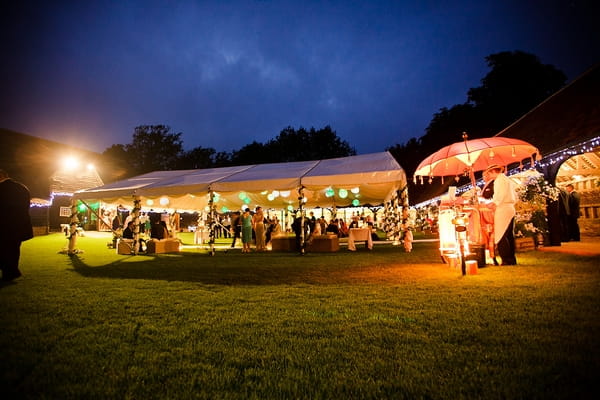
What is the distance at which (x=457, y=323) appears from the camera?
8.96ft

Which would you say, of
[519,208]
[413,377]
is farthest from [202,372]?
[519,208]

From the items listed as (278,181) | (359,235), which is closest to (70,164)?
(278,181)

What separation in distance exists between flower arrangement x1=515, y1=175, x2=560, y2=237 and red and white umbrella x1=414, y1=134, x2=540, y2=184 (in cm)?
168

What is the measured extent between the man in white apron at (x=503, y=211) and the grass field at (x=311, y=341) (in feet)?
4.39

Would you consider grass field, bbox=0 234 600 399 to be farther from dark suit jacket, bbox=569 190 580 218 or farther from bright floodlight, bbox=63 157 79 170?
bright floodlight, bbox=63 157 79 170

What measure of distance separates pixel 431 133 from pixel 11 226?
126ft

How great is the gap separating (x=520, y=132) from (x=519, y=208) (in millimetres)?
6652

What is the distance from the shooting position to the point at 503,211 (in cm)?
588

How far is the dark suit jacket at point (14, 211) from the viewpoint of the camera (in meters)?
5.65

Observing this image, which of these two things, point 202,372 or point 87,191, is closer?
point 202,372

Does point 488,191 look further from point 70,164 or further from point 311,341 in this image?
point 70,164

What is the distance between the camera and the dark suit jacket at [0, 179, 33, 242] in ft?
18.5

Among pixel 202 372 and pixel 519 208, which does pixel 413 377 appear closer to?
pixel 202 372

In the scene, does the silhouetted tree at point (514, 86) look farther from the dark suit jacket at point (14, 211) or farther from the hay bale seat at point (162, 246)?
the dark suit jacket at point (14, 211)
